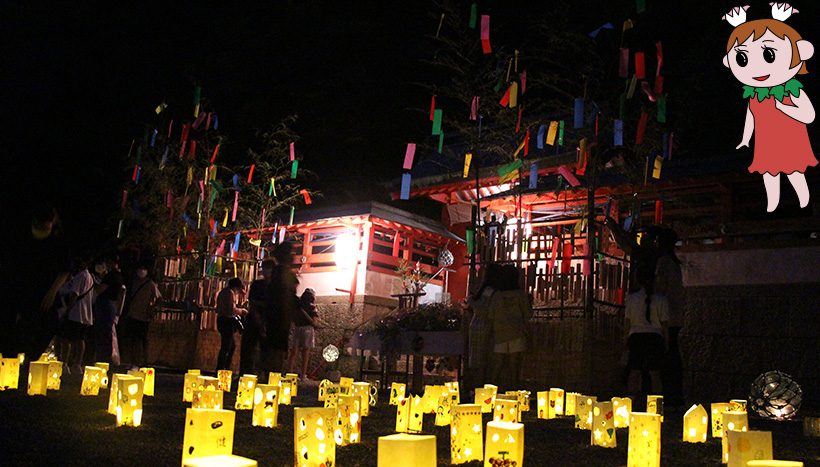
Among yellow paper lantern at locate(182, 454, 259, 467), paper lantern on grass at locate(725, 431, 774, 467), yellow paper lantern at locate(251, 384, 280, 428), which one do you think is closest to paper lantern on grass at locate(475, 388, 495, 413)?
yellow paper lantern at locate(251, 384, 280, 428)

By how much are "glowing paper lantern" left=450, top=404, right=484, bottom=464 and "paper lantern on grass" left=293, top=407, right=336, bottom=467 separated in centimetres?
65

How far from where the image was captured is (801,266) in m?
8.13

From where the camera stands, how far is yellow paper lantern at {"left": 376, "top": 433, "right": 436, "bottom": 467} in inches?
87.7

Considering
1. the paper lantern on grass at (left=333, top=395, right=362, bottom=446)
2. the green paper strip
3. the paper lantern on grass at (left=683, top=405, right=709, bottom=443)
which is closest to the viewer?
the paper lantern on grass at (left=333, top=395, right=362, bottom=446)

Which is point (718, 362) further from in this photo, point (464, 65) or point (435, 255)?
point (435, 255)

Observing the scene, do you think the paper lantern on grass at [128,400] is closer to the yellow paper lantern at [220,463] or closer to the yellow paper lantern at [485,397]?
the yellow paper lantern at [220,463]

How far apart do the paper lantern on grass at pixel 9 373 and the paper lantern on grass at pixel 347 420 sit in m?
3.14

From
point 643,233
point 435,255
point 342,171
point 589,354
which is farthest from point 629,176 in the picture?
point 342,171

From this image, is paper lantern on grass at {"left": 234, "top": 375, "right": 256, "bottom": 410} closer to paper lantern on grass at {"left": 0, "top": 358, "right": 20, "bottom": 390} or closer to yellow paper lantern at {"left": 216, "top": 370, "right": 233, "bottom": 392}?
yellow paper lantern at {"left": 216, "top": 370, "right": 233, "bottom": 392}

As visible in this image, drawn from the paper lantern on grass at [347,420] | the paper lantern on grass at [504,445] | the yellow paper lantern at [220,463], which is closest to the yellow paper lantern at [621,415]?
the paper lantern on grass at [347,420]

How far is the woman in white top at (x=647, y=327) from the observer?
19.1 ft

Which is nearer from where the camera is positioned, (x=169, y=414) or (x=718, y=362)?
(x=169, y=414)

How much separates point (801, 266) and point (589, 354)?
273 centimetres

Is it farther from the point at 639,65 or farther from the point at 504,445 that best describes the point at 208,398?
the point at 639,65
